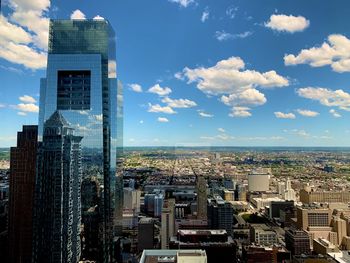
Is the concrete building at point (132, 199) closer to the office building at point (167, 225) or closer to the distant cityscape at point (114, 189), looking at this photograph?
the distant cityscape at point (114, 189)

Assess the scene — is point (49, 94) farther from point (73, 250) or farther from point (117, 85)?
point (73, 250)

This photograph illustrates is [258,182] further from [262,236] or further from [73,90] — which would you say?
[73,90]

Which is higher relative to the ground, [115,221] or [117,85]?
[117,85]

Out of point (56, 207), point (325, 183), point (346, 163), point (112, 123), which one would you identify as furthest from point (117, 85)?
point (325, 183)

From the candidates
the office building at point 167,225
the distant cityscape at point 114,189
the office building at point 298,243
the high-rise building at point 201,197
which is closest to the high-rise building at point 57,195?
the distant cityscape at point 114,189

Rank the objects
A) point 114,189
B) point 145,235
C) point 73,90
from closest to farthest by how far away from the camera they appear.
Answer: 1. point 73,90
2. point 114,189
3. point 145,235

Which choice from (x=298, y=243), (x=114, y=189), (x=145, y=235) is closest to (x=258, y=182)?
(x=298, y=243)
